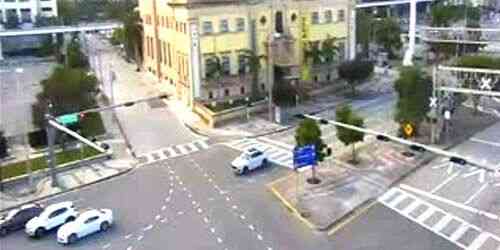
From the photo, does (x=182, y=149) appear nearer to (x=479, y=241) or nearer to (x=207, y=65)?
(x=207, y=65)

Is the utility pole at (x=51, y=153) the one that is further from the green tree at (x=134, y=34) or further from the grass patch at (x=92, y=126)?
the green tree at (x=134, y=34)

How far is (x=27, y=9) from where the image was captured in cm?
15062

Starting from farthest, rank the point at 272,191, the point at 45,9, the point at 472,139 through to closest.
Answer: the point at 45,9 < the point at 472,139 < the point at 272,191

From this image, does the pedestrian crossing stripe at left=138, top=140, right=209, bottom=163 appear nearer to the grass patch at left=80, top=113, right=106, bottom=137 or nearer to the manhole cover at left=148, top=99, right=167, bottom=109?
the grass patch at left=80, top=113, right=106, bottom=137

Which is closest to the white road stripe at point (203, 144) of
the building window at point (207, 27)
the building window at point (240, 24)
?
the building window at point (207, 27)

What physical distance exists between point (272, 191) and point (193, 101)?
2690 cm

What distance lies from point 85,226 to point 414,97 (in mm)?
28575

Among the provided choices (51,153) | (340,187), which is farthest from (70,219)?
(340,187)

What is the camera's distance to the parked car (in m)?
38.9

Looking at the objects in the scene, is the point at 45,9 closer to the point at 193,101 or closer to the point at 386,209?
the point at 193,101

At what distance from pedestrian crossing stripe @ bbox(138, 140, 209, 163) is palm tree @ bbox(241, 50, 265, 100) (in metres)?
14.8

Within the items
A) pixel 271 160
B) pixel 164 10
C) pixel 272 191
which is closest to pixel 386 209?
pixel 272 191

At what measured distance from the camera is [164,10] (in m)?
80.4

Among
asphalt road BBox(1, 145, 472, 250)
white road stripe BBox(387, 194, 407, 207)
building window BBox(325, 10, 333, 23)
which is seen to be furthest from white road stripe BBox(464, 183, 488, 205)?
building window BBox(325, 10, 333, 23)
